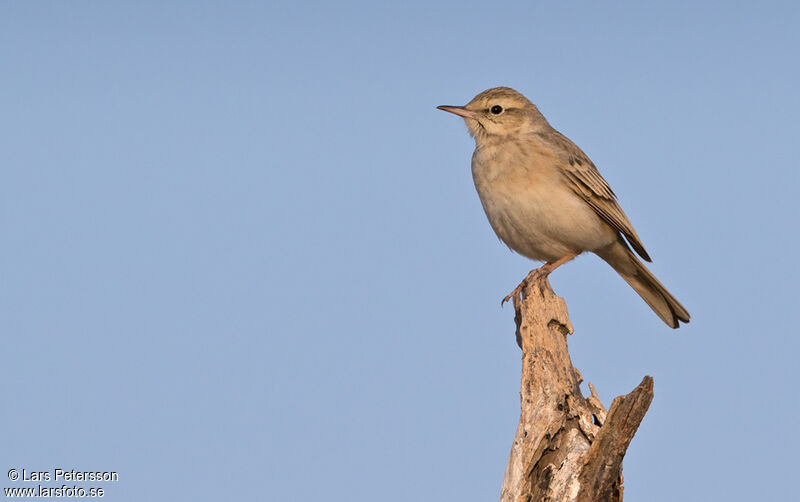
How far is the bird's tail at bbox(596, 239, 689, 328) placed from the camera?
11.0 meters

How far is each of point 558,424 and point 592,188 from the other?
3585 mm

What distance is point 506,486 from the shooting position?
764 cm

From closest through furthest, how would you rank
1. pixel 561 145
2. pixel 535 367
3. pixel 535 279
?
pixel 535 367, pixel 535 279, pixel 561 145

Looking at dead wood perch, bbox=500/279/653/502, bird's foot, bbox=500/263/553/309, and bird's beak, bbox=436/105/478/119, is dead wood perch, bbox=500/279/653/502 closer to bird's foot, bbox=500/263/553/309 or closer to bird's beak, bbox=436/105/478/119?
bird's foot, bbox=500/263/553/309

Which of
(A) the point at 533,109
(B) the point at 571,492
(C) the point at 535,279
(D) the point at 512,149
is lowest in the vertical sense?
(B) the point at 571,492

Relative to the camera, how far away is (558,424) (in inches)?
308

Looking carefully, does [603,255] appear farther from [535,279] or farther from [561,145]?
[535,279]

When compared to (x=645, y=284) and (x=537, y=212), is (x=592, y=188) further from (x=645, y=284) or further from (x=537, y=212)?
(x=645, y=284)

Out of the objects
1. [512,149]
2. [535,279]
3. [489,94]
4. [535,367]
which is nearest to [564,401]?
[535,367]

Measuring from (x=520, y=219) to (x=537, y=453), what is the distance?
313cm

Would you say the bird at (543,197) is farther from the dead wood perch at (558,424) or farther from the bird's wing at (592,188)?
the dead wood perch at (558,424)

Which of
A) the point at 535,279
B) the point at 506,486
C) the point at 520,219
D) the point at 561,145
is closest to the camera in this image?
the point at 506,486

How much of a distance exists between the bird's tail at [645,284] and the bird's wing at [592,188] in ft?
0.46

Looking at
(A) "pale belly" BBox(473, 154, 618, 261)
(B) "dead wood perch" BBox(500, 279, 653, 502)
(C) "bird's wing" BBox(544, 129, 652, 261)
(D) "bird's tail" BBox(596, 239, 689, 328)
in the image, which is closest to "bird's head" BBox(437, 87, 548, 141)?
(C) "bird's wing" BBox(544, 129, 652, 261)
